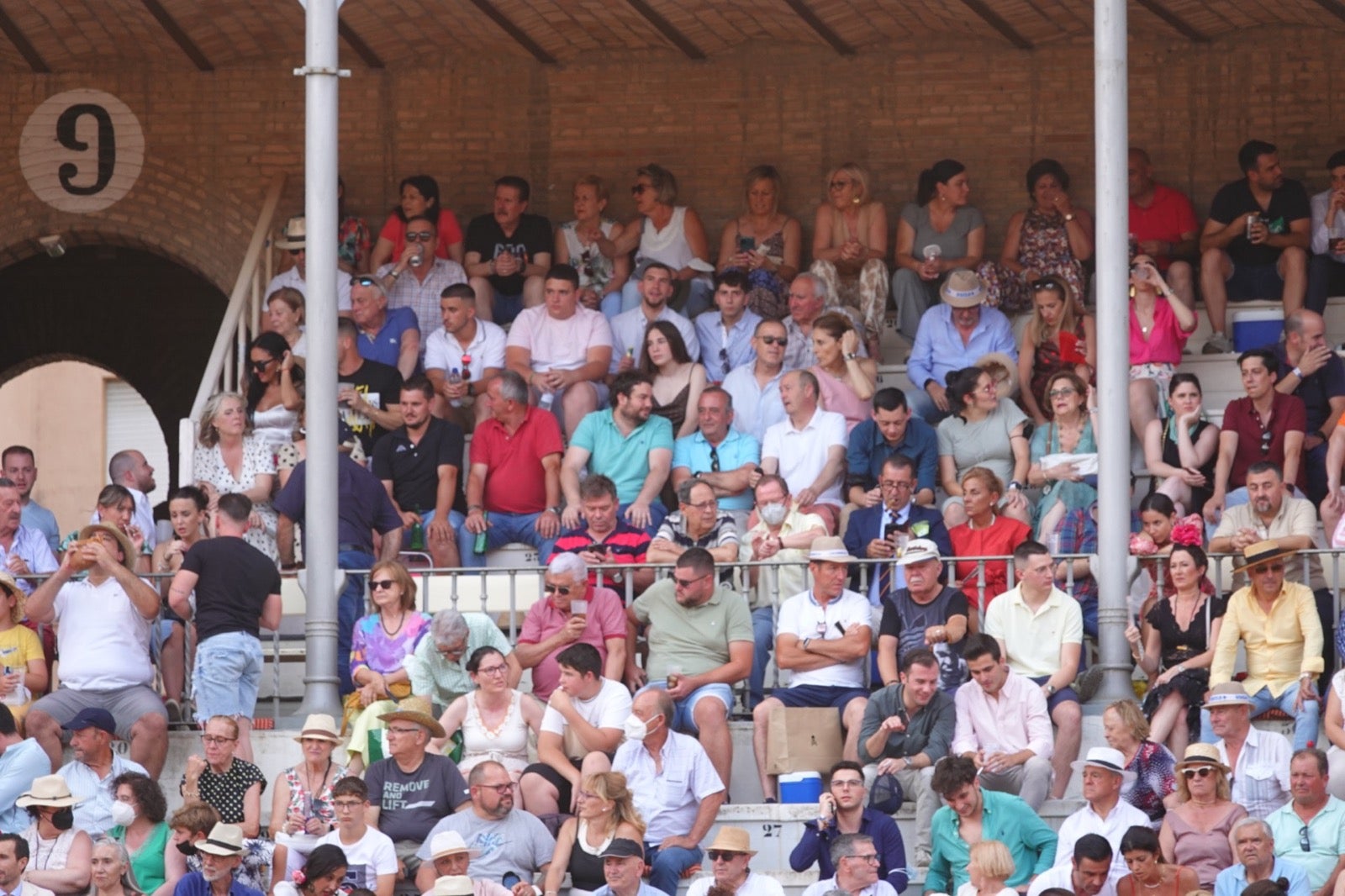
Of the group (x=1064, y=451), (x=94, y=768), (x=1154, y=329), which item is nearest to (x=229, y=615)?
(x=94, y=768)

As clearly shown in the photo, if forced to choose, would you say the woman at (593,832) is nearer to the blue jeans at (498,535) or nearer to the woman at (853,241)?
the blue jeans at (498,535)

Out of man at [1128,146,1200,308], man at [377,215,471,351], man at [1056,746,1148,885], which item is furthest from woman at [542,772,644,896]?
man at [1128,146,1200,308]

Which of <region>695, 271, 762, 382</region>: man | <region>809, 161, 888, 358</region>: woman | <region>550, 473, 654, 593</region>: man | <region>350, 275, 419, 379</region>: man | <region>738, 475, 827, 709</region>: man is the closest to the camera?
<region>738, 475, 827, 709</region>: man

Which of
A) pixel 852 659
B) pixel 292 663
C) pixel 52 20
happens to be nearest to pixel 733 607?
pixel 852 659

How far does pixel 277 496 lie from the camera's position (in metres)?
13.4

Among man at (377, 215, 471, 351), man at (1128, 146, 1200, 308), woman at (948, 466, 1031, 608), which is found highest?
man at (1128, 146, 1200, 308)

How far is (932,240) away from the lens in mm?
16406

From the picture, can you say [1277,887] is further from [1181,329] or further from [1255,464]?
[1181,329]

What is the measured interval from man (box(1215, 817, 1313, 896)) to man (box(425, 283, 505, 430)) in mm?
5957

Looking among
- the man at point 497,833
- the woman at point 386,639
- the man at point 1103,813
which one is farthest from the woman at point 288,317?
the man at point 1103,813

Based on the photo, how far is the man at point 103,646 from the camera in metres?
12.1

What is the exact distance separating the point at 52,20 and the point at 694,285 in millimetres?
4451

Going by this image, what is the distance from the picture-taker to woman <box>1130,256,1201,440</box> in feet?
48.4

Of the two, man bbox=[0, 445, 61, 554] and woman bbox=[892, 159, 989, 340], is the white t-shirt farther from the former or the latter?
man bbox=[0, 445, 61, 554]
